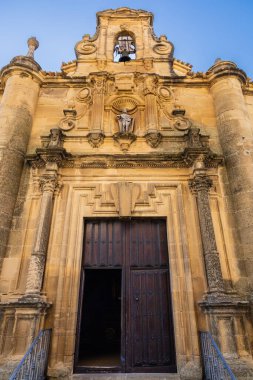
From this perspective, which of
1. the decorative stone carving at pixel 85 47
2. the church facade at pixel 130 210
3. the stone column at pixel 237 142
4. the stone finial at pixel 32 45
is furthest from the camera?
the decorative stone carving at pixel 85 47

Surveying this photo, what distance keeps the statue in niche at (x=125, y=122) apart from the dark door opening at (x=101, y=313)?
171 inches

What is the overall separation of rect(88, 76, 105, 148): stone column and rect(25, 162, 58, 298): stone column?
130cm

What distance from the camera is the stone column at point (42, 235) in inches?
209

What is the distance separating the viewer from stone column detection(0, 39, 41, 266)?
20.6ft

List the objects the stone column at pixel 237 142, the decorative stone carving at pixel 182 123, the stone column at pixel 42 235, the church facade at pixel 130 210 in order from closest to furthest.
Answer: the church facade at pixel 130 210
the stone column at pixel 42 235
the stone column at pixel 237 142
the decorative stone carving at pixel 182 123

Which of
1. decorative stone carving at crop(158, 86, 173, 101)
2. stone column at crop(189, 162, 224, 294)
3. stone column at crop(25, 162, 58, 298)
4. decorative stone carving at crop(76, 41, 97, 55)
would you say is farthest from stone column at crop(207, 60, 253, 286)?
stone column at crop(25, 162, 58, 298)

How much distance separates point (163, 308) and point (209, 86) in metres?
6.59

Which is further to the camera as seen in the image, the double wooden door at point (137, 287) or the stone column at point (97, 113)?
the stone column at point (97, 113)

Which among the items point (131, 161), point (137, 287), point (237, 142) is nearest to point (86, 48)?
point (131, 161)

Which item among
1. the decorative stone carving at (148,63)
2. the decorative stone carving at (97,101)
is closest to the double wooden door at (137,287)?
the decorative stone carving at (97,101)

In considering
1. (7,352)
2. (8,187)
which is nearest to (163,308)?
(7,352)

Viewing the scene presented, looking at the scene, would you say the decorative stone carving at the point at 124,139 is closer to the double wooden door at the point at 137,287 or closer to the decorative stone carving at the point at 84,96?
the decorative stone carving at the point at 84,96

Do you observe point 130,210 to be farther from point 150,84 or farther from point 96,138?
point 150,84

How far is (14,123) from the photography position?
282 inches
